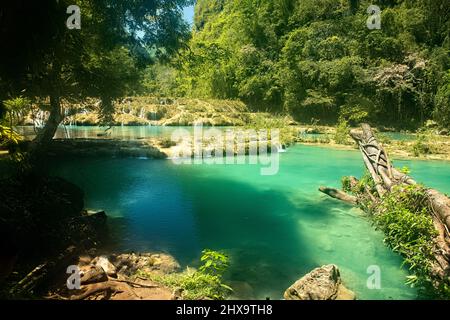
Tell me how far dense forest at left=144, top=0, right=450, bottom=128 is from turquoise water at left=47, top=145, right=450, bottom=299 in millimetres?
12524

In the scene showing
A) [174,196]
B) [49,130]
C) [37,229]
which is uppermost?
[49,130]

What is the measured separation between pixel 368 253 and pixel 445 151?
46.6 feet

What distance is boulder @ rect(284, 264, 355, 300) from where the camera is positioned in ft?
13.6

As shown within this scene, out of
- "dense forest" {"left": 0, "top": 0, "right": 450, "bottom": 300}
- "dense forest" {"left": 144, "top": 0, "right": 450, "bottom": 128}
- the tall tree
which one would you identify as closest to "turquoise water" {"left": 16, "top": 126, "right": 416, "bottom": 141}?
"dense forest" {"left": 0, "top": 0, "right": 450, "bottom": 300}

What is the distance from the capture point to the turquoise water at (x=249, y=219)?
5516 mm

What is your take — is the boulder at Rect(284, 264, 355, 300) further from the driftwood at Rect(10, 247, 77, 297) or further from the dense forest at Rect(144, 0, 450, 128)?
the dense forest at Rect(144, 0, 450, 128)

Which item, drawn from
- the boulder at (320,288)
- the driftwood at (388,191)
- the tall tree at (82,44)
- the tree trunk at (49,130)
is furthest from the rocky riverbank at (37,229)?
the tree trunk at (49,130)

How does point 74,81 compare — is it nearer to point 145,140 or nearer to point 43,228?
point 145,140

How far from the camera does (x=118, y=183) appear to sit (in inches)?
436

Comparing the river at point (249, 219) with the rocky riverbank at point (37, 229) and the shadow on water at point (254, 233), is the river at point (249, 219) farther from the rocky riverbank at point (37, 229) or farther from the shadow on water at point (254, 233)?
the rocky riverbank at point (37, 229)

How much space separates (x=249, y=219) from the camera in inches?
315

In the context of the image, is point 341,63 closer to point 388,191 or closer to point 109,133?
point 109,133

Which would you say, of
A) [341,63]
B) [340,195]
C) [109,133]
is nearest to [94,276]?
[340,195]

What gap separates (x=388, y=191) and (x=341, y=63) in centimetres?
2601
